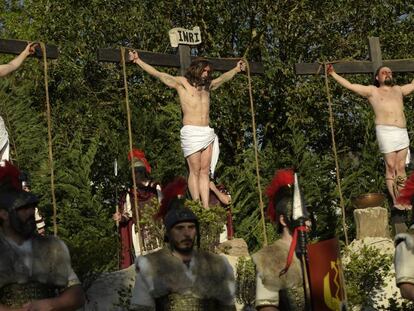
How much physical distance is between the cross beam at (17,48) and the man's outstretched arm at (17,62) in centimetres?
9

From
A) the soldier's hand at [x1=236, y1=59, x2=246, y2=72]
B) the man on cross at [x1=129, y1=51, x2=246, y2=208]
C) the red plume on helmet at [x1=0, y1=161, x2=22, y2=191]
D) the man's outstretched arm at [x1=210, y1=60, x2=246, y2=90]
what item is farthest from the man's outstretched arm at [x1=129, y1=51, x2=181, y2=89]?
the red plume on helmet at [x1=0, y1=161, x2=22, y2=191]

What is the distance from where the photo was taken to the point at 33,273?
19.3 ft

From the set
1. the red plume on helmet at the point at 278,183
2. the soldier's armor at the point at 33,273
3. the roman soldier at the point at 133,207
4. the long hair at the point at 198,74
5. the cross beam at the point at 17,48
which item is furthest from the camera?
the roman soldier at the point at 133,207

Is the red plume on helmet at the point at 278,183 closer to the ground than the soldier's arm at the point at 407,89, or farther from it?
closer to the ground

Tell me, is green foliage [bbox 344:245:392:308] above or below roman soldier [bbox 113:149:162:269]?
below

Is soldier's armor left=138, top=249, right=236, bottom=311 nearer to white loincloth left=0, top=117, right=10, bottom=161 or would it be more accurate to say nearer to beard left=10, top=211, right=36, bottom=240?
beard left=10, top=211, right=36, bottom=240

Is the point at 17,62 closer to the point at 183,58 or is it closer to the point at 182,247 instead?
the point at 183,58

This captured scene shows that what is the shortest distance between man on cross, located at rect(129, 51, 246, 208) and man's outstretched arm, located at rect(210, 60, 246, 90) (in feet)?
1.02

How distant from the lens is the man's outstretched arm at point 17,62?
11.5m

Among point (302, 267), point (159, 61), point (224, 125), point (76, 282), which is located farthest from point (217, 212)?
point (224, 125)

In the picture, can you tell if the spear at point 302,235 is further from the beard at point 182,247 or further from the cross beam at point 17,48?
the cross beam at point 17,48

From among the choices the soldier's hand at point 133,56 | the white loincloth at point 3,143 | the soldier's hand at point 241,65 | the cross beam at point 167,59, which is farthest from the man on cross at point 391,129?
the white loincloth at point 3,143

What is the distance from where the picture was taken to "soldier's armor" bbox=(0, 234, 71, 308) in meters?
5.83

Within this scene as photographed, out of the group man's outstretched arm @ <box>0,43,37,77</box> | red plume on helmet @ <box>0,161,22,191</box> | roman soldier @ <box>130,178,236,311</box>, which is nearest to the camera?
red plume on helmet @ <box>0,161,22,191</box>
